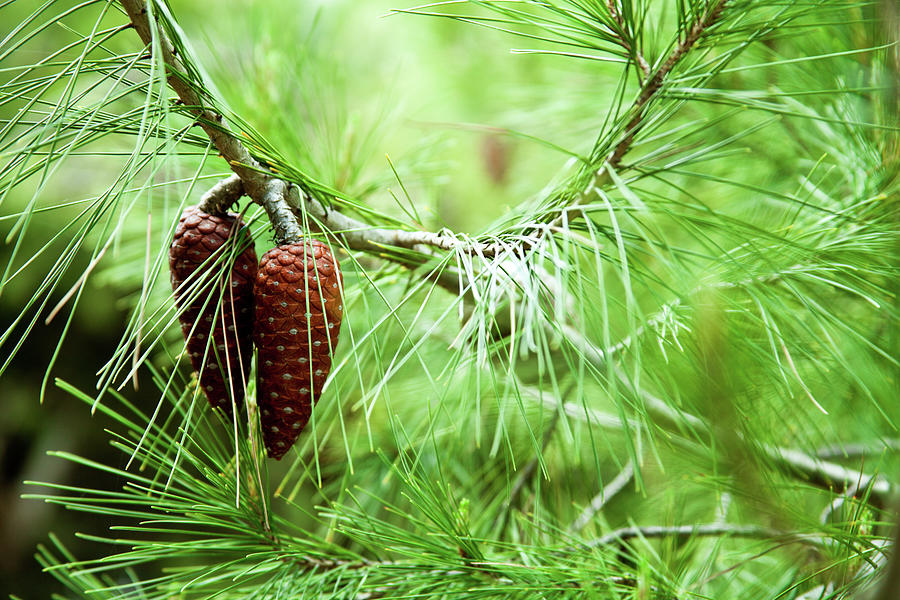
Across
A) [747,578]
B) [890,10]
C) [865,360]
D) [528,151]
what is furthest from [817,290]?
[528,151]

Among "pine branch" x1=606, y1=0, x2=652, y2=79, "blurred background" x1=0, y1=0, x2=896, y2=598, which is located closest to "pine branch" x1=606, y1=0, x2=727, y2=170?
"pine branch" x1=606, y1=0, x2=652, y2=79

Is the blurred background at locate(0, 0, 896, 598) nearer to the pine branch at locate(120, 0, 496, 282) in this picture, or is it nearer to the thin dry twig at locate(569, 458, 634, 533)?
the thin dry twig at locate(569, 458, 634, 533)

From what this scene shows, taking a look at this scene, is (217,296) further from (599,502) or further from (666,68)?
(599,502)

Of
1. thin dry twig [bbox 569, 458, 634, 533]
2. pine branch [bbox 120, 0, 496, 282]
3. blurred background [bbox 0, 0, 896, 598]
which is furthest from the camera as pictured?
blurred background [bbox 0, 0, 896, 598]

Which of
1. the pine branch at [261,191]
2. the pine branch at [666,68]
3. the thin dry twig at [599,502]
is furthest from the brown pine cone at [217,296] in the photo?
the thin dry twig at [599,502]

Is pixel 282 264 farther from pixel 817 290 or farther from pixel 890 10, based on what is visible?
pixel 817 290
